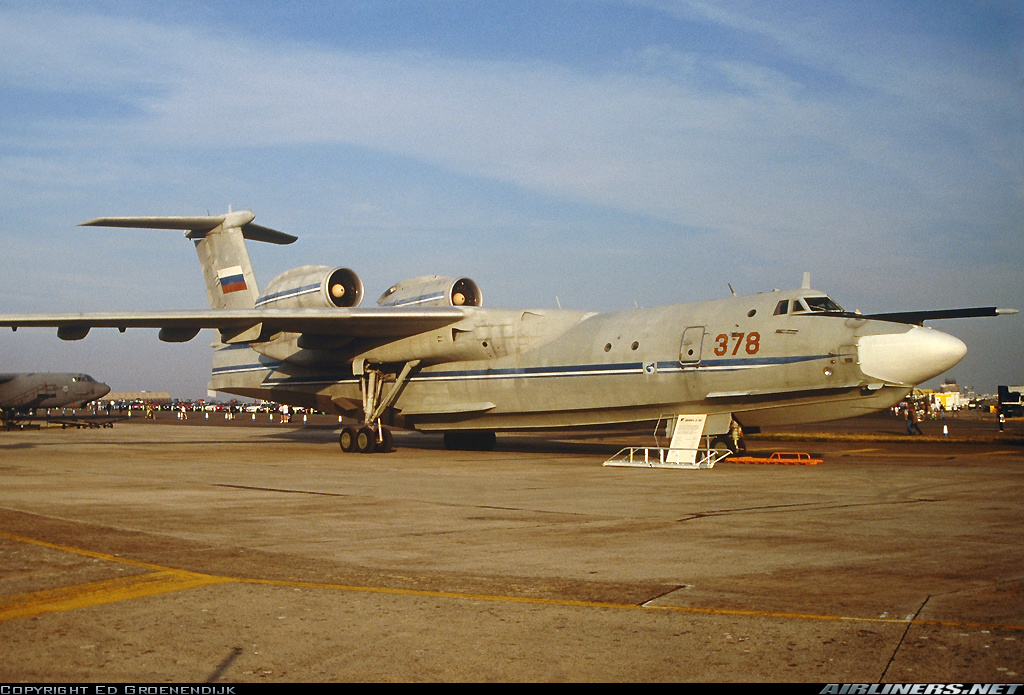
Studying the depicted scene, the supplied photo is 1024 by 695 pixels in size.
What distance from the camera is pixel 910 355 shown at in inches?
571

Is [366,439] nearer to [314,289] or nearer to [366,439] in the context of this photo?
[366,439]

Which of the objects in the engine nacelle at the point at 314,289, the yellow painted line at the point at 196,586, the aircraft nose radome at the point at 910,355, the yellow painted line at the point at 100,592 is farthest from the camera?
the engine nacelle at the point at 314,289

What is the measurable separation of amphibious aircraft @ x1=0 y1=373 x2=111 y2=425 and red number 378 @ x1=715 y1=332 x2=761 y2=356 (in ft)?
124

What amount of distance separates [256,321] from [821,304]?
11.9 metres

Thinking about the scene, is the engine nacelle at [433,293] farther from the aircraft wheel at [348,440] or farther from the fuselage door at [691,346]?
the fuselage door at [691,346]

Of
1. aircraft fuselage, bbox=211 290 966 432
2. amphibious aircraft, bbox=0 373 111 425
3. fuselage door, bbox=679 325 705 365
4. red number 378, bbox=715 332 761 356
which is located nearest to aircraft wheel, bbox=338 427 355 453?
aircraft fuselage, bbox=211 290 966 432

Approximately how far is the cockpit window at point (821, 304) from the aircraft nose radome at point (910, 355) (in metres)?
1.23

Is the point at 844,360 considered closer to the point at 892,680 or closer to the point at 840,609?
the point at 840,609

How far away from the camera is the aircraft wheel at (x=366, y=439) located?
20.9 metres

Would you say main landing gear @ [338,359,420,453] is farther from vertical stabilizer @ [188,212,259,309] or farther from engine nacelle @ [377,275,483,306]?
vertical stabilizer @ [188,212,259,309]

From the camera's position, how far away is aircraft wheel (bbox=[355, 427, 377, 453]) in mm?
20875

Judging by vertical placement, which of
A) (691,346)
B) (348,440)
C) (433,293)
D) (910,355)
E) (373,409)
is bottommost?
(348,440)

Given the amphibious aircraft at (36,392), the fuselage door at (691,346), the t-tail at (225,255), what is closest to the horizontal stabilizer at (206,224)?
the t-tail at (225,255)

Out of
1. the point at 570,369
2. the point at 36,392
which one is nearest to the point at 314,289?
the point at 570,369
